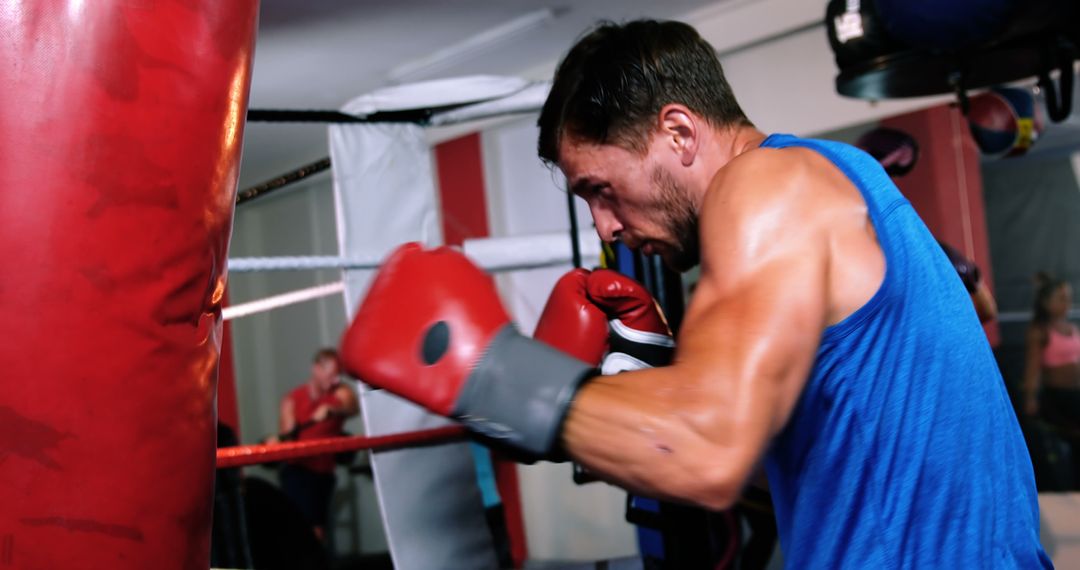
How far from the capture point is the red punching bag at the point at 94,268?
0.64 metres

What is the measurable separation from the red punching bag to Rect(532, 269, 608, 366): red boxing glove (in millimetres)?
633

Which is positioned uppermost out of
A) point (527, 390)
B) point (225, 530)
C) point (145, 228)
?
point (145, 228)

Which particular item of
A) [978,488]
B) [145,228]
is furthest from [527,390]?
[978,488]

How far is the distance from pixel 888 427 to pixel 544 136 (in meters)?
0.45

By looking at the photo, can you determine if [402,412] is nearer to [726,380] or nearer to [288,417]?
[726,380]

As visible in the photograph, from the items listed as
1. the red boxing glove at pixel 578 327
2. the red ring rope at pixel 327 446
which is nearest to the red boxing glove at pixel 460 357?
the red boxing glove at pixel 578 327

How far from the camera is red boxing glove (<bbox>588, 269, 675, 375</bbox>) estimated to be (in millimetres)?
1081

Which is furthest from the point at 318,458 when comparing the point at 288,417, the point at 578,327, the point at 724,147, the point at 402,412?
the point at 724,147

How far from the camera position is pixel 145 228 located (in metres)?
0.66

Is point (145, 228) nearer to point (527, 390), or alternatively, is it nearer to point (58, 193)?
point (58, 193)

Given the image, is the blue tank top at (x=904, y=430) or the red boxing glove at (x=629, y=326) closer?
the blue tank top at (x=904, y=430)

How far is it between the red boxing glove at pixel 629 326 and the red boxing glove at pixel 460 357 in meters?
0.39

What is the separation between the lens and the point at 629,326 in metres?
1.15

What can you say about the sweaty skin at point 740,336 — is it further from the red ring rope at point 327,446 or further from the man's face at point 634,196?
the red ring rope at point 327,446
